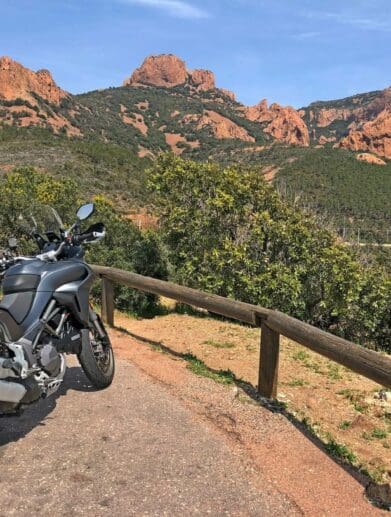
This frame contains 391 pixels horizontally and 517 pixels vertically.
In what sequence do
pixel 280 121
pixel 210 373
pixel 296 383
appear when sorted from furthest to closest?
pixel 280 121 → pixel 296 383 → pixel 210 373

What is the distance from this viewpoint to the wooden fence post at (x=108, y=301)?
24.5 feet

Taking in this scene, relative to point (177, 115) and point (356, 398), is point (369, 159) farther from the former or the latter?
point (356, 398)

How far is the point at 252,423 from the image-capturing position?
415 cm

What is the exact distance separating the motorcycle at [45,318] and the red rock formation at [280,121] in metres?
177

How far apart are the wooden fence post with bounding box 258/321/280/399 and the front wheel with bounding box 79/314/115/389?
1.48m

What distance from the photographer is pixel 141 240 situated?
12758 mm

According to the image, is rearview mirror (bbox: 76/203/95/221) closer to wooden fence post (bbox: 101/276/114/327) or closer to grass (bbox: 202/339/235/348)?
wooden fence post (bbox: 101/276/114/327)

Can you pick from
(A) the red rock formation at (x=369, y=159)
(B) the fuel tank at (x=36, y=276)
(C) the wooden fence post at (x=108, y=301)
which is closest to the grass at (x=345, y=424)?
(B) the fuel tank at (x=36, y=276)

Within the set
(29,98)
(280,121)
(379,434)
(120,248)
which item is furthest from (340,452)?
(280,121)

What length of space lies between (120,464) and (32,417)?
1.11 metres

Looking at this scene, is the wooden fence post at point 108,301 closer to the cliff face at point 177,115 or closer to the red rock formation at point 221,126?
the cliff face at point 177,115

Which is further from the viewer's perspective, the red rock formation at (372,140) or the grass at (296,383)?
the red rock formation at (372,140)

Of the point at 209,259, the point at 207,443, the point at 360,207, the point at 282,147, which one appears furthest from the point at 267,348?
the point at 282,147

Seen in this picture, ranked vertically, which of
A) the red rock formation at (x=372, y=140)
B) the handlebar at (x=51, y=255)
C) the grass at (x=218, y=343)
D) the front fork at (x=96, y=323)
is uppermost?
the red rock formation at (x=372, y=140)
